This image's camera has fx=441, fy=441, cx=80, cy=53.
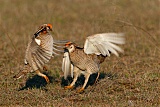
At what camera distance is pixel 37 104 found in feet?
18.9

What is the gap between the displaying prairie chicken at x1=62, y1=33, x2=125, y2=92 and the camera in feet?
20.8

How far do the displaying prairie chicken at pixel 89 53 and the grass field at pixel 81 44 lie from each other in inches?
11.7

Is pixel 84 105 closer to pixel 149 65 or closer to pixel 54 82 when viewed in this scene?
pixel 54 82

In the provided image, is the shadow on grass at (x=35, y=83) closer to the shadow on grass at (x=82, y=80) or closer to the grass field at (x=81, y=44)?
the grass field at (x=81, y=44)

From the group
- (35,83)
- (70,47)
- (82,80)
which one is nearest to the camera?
(70,47)

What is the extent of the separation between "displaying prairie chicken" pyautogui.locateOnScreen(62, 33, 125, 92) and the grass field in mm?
297

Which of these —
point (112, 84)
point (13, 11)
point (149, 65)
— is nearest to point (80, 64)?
point (112, 84)

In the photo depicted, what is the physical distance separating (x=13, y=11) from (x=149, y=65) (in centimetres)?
693

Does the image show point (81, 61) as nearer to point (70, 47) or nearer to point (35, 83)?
point (70, 47)

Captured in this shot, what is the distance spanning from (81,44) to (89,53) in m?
3.29

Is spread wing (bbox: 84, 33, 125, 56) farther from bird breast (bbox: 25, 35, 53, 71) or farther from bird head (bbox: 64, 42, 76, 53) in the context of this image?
bird breast (bbox: 25, 35, 53, 71)

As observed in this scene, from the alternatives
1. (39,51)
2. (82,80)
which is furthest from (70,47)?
(82,80)

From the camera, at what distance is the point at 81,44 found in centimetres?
988

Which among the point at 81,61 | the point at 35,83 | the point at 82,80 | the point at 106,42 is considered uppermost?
the point at 106,42
